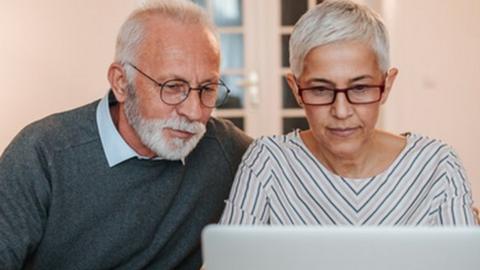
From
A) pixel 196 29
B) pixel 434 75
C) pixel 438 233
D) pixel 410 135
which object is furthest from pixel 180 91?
pixel 434 75

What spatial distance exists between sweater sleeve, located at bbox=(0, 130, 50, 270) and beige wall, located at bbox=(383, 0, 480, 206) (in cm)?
281

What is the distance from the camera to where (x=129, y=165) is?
1.51m

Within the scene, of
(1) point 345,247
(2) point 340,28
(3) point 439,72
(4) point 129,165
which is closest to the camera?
(1) point 345,247

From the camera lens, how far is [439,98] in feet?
12.5

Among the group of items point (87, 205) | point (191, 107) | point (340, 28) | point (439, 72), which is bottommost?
point (439, 72)

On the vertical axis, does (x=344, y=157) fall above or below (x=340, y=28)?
below

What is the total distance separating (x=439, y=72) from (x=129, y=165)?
2.82 metres

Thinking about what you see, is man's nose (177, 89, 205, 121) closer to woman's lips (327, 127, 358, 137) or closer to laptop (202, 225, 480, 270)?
woman's lips (327, 127, 358, 137)

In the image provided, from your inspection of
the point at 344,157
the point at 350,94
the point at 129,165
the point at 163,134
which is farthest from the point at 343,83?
the point at 129,165

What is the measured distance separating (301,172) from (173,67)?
406 millimetres

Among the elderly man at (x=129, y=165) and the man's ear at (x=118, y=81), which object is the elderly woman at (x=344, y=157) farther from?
the man's ear at (x=118, y=81)

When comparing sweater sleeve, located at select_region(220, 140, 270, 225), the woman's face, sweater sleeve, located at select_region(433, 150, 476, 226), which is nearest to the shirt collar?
sweater sleeve, located at select_region(220, 140, 270, 225)

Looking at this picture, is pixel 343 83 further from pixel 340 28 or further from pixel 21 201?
pixel 21 201

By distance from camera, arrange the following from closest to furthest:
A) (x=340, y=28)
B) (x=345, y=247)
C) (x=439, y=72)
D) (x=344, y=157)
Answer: (x=345, y=247) < (x=340, y=28) < (x=344, y=157) < (x=439, y=72)
